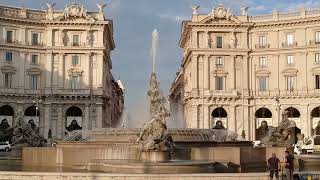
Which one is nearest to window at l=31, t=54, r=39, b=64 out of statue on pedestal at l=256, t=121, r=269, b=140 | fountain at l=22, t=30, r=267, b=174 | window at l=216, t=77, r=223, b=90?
window at l=216, t=77, r=223, b=90

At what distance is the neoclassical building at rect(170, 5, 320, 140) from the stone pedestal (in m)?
52.8

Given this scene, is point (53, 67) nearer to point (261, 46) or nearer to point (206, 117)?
point (206, 117)

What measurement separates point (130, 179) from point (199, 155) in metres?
8.17

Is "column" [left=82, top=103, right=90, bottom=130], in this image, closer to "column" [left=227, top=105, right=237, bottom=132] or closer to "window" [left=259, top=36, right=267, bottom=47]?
"column" [left=227, top=105, right=237, bottom=132]

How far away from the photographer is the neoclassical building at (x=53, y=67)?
7556 cm

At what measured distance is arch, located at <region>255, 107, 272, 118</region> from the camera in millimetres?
77750

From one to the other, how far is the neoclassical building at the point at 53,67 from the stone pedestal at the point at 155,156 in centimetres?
5367

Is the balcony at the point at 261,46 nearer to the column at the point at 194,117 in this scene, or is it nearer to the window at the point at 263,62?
the window at the point at 263,62

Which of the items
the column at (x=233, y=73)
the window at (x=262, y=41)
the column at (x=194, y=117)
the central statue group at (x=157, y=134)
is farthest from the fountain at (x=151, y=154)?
the window at (x=262, y=41)

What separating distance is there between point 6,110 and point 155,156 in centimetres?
5795

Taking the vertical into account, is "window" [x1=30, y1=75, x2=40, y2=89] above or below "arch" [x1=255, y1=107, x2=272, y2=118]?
above

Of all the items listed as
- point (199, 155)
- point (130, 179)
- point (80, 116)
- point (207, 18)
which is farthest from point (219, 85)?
point (130, 179)

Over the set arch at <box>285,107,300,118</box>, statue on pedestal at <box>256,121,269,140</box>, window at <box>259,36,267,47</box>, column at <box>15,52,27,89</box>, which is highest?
window at <box>259,36,267,47</box>

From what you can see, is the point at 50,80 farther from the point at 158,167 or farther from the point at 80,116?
the point at 158,167
